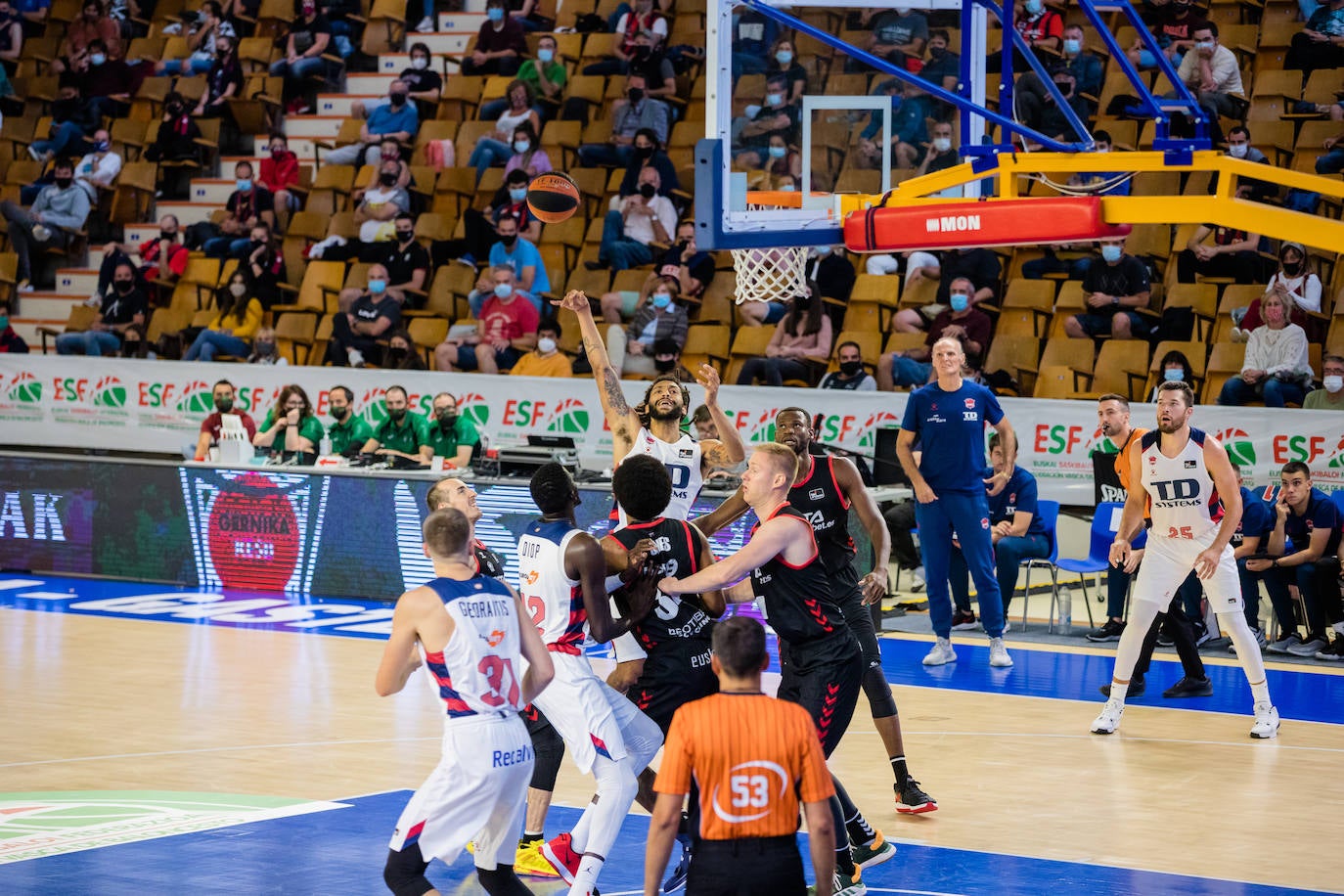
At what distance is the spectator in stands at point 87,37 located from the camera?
24.9m

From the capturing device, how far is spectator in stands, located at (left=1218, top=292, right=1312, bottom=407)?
49.6 feet

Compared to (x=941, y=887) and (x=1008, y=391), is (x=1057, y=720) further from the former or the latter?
(x=1008, y=391)

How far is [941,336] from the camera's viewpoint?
1645 cm

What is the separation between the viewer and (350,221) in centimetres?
2094

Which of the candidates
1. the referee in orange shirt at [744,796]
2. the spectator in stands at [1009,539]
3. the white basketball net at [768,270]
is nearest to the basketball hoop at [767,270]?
the white basketball net at [768,270]

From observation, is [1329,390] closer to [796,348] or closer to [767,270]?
[796,348]

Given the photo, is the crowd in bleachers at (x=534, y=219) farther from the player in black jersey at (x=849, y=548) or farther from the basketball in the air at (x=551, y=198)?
the player in black jersey at (x=849, y=548)

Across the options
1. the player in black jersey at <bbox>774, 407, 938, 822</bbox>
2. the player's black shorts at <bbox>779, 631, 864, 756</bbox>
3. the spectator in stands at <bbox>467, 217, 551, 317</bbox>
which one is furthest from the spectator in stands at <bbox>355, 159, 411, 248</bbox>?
the player's black shorts at <bbox>779, 631, 864, 756</bbox>

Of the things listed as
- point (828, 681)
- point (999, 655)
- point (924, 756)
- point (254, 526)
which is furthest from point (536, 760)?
point (254, 526)

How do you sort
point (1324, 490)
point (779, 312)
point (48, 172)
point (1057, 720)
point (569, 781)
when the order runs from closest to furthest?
point (569, 781) < point (1057, 720) < point (1324, 490) < point (779, 312) < point (48, 172)

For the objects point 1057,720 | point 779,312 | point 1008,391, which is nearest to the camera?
point 1057,720

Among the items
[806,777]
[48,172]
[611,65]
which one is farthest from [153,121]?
[806,777]

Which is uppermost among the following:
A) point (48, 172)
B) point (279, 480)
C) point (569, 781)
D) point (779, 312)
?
point (48, 172)

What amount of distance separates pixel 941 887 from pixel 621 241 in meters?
12.9
